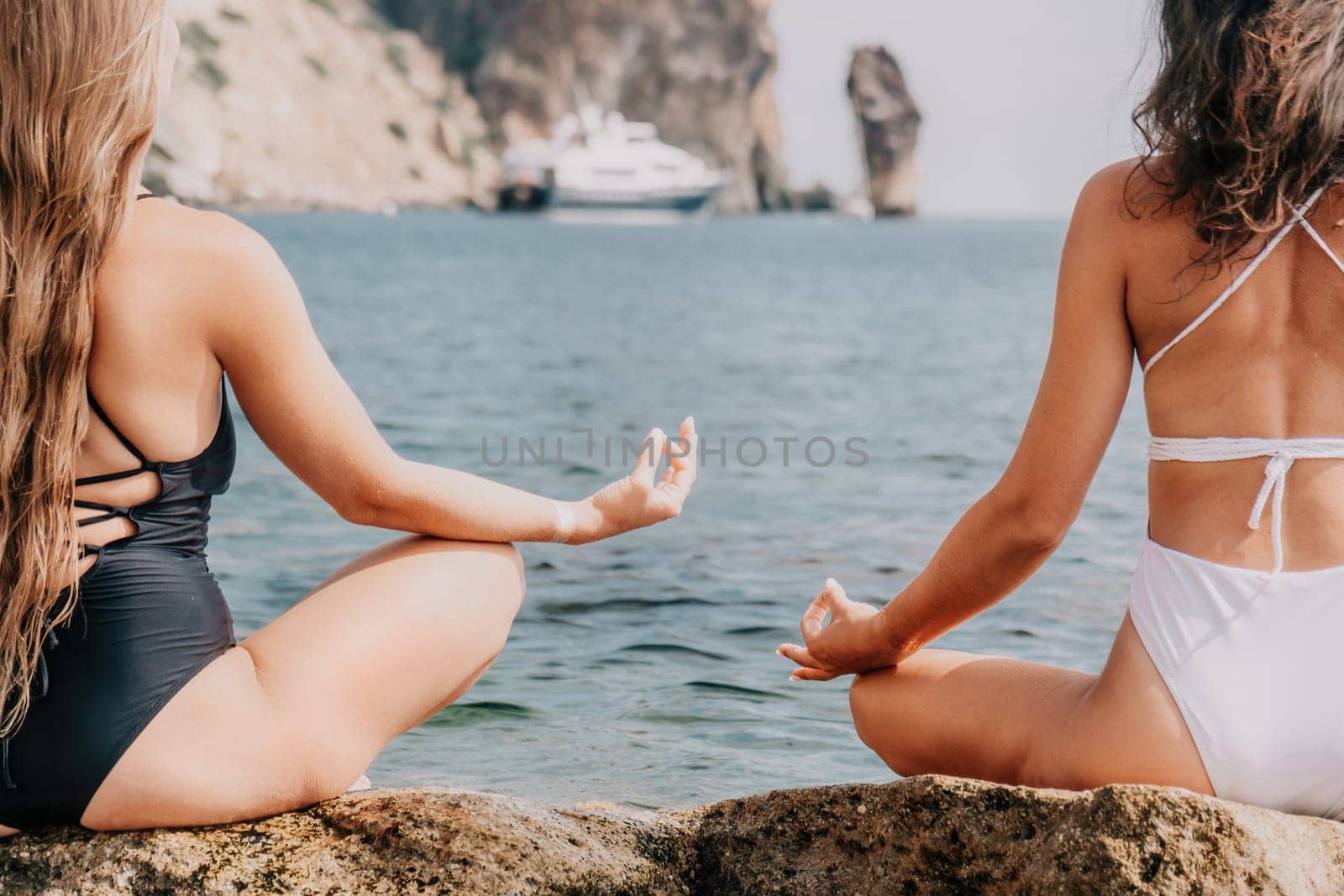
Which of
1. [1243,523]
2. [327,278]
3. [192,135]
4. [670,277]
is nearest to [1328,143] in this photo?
[1243,523]

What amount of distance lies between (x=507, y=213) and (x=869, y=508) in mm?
78921

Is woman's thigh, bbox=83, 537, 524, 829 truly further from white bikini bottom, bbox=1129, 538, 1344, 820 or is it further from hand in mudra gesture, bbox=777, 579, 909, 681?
white bikini bottom, bbox=1129, 538, 1344, 820

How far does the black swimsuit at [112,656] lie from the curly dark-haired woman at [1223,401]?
124cm

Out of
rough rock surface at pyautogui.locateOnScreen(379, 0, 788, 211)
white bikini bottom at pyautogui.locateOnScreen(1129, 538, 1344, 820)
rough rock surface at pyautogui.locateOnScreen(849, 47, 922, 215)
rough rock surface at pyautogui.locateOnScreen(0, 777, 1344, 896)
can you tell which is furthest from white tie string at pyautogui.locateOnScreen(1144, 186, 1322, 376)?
rough rock surface at pyautogui.locateOnScreen(849, 47, 922, 215)

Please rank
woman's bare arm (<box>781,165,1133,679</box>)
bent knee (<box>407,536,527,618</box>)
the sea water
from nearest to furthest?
woman's bare arm (<box>781,165,1133,679</box>) → bent knee (<box>407,536,527,618</box>) → the sea water

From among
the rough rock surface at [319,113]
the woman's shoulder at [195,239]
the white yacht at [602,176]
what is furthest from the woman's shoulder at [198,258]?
the white yacht at [602,176]

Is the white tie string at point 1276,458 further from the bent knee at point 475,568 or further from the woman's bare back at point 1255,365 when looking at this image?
the bent knee at point 475,568

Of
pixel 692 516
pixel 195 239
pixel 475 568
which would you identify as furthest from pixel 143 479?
pixel 692 516

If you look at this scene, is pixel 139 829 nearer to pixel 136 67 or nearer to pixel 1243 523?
pixel 136 67

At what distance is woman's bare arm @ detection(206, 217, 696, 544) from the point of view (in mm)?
1965

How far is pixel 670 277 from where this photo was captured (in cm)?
4172

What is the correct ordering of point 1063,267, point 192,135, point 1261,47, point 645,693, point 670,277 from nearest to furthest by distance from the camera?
point 1261,47 < point 1063,267 < point 645,693 < point 670,277 < point 192,135

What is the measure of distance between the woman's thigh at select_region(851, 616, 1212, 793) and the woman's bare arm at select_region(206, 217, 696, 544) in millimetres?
518

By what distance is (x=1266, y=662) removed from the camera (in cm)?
187
